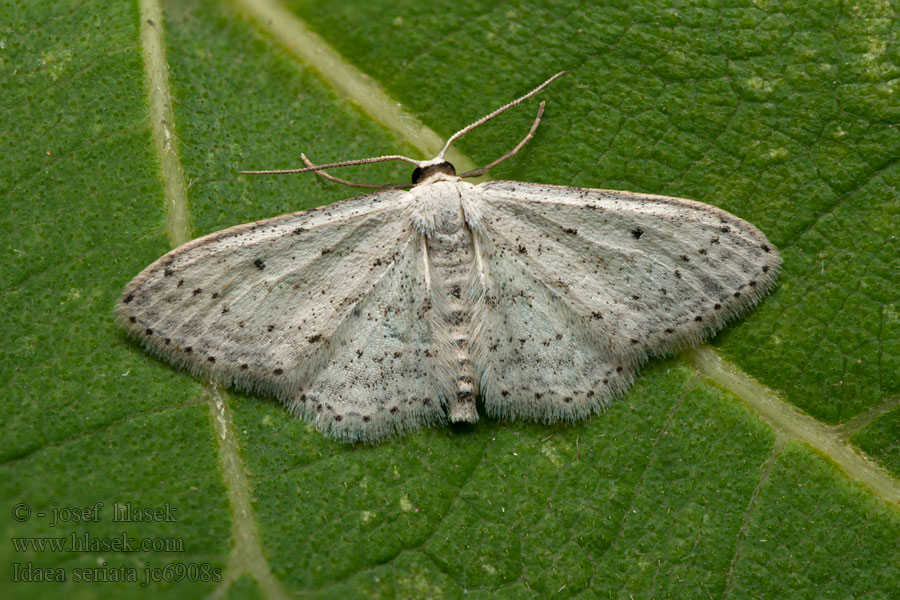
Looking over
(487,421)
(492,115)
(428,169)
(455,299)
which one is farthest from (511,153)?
(487,421)

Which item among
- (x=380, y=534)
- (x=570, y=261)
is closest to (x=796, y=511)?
(x=570, y=261)

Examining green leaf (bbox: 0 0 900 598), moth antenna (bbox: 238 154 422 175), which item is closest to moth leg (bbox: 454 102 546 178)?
green leaf (bbox: 0 0 900 598)

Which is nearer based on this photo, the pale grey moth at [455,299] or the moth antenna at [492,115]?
the pale grey moth at [455,299]

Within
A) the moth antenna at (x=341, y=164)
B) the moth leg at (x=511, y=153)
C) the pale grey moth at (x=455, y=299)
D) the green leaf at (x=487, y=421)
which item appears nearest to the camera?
the green leaf at (x=487, y=421)

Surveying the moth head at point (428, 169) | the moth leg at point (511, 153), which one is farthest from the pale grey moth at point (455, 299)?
the moth leg at point (511, 153)

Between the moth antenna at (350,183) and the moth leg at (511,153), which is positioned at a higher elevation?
the moth leg at (511,153)

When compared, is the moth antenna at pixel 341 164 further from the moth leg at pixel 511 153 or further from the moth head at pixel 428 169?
the moth leg at pixel 511 153

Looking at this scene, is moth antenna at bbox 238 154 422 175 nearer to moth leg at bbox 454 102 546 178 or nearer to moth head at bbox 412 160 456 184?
moth head at bbox 412 160 456 184

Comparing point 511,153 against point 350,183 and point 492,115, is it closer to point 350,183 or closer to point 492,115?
point 492,115
